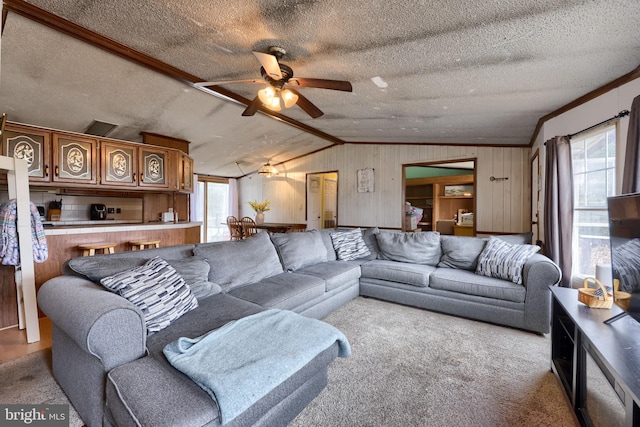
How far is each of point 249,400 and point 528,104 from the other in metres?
3.64

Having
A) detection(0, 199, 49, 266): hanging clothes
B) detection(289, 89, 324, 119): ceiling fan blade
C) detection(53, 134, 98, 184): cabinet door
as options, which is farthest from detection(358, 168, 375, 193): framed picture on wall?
detection(0, 199, 49, 266): hanging clothes

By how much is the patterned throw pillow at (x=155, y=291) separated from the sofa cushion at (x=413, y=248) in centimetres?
263

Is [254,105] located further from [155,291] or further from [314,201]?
[314,201]

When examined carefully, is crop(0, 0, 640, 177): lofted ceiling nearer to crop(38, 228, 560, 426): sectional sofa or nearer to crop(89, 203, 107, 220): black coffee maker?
crop(89, 203, 107, 220): black coffee maker

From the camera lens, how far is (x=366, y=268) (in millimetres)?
3553

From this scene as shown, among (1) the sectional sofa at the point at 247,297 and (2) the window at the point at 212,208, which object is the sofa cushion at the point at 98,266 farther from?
(2) the window at the point at 212,208

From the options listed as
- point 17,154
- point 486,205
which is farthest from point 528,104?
point 17,154

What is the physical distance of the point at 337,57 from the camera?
2496mm

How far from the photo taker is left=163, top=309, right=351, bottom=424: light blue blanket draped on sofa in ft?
3.64

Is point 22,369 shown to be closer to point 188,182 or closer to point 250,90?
point 250,90

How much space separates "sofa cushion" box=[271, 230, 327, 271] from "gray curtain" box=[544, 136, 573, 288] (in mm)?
2519

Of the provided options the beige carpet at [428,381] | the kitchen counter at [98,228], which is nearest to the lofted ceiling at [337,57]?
the kitchen counter at [98,228]

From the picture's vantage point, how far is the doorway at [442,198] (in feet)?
21.4

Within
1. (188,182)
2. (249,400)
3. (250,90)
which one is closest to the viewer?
(249,400)
